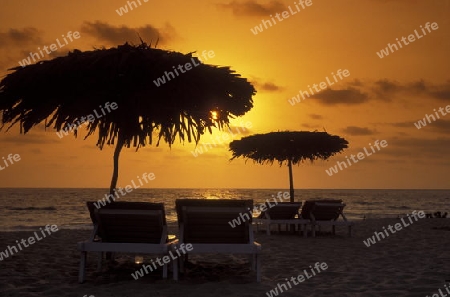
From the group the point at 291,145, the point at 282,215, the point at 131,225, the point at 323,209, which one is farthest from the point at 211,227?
the point at 291,145

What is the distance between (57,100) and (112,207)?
2.10 metres

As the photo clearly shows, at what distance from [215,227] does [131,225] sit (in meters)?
1.13

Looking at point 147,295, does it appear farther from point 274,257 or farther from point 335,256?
point 335,256

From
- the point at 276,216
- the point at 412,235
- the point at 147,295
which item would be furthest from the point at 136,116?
the point at 412,235

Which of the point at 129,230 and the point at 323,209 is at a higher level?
the point at 129,230

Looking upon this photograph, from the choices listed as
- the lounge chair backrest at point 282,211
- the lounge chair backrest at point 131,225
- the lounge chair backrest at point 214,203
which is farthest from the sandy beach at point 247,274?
the lounge chair backrest at point 282,211

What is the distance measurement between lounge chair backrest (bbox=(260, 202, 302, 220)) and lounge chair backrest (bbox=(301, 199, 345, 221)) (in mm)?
311

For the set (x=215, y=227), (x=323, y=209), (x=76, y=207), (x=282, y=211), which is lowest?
(x=323, y=209)

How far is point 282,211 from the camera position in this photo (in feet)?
50.0

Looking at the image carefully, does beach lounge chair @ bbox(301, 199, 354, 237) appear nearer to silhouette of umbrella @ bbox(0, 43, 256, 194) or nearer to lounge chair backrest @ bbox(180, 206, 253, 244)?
silhouette of umbrella @ bbox(0, 43, 256, 194)

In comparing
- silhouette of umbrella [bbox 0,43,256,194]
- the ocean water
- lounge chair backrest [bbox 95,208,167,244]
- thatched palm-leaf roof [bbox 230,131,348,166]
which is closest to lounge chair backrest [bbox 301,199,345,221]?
thatched palm-leaf roof [bbox 230,131,348,166]

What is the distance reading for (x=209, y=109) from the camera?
824 cm

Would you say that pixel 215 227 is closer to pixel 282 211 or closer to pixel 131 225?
pixel 131 225

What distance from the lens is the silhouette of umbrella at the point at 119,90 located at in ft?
25.4
